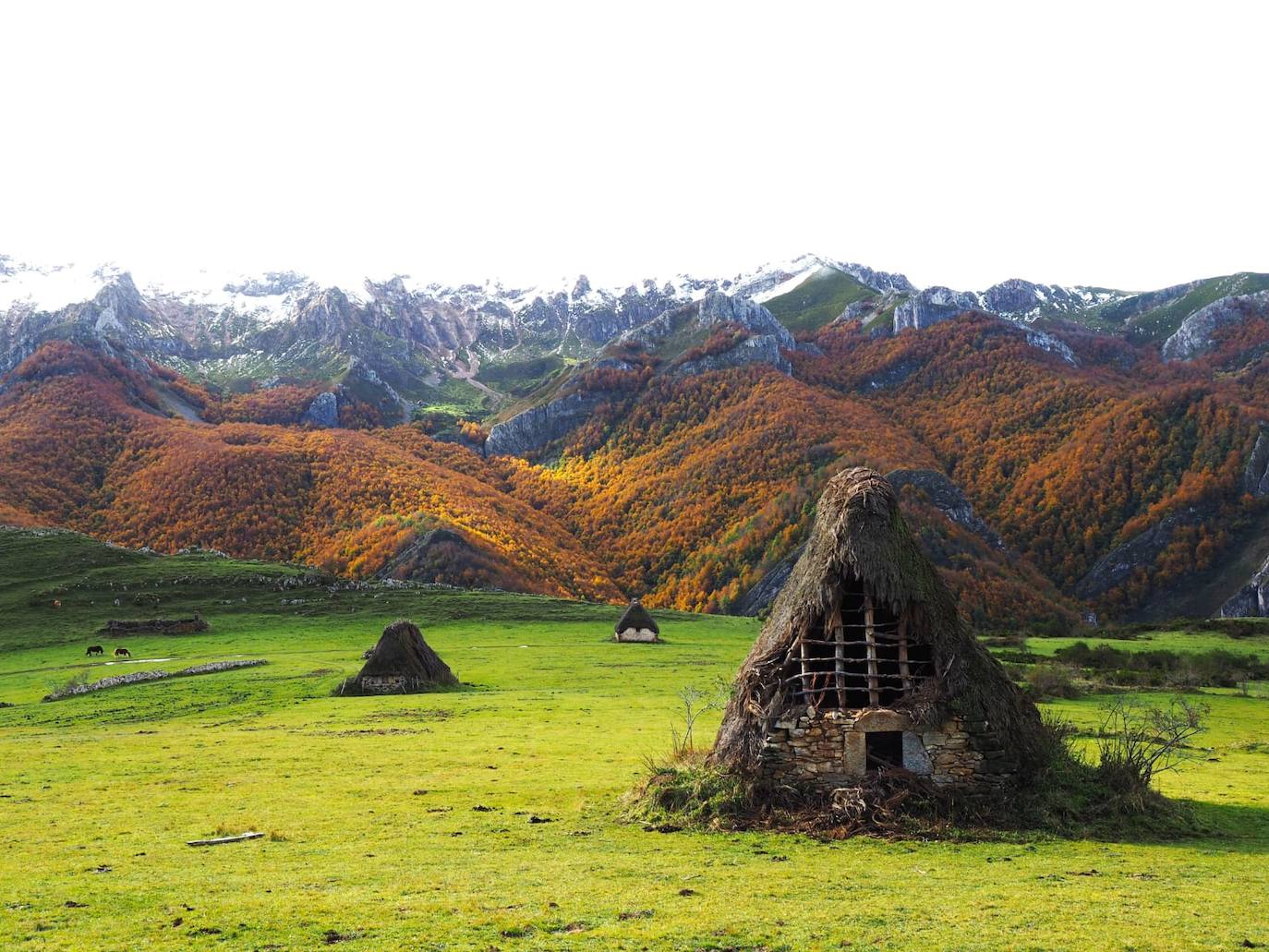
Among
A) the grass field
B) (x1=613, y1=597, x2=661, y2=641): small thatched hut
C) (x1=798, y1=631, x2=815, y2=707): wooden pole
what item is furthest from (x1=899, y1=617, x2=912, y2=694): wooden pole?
(x1=613, y1=597, x2=661, y2=641): small thatched hut

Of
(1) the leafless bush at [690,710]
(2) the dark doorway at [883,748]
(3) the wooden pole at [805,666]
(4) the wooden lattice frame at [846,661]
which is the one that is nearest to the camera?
(2) the dark doorway at [883,748]

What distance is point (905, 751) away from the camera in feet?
77.1

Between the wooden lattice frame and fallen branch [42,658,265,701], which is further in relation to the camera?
fallen branch [42,658,265,701]

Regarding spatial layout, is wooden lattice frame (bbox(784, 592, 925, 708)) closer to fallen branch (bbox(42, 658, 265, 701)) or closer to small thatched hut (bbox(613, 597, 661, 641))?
fallen branch (bbox(42, 658, 265, 701))

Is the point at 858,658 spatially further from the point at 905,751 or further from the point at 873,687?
the point at 905,751

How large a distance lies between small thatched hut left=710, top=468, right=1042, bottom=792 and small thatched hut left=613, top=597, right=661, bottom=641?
6727cm

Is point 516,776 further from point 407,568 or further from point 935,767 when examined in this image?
point 407,568

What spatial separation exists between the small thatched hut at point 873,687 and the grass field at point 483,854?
7.71 feet

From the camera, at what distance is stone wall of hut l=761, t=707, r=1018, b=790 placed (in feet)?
76.4

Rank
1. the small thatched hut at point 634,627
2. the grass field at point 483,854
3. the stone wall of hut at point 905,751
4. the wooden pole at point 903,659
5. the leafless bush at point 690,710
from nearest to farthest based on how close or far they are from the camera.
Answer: the grass field at point 483,854 < the stone wall of hut at point 905,751 < the wooden pole at point 903,659 < the leafless bush at point 690,710 < the small thatched hut at point 634,627

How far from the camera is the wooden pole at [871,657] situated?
2380 cm

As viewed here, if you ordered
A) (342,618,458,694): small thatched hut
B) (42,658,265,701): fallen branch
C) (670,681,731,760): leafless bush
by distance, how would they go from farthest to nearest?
1. (42,658,265,701): fallen branch
2. (342,618,458,694): small thatched hut
3. (670,681,731,760): leafless bush

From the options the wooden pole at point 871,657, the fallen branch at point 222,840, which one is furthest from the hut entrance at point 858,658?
the fallen branch at point 222,840

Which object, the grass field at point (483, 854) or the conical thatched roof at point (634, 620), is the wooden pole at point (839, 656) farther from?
the conical thatched roof at point (634, 620)
